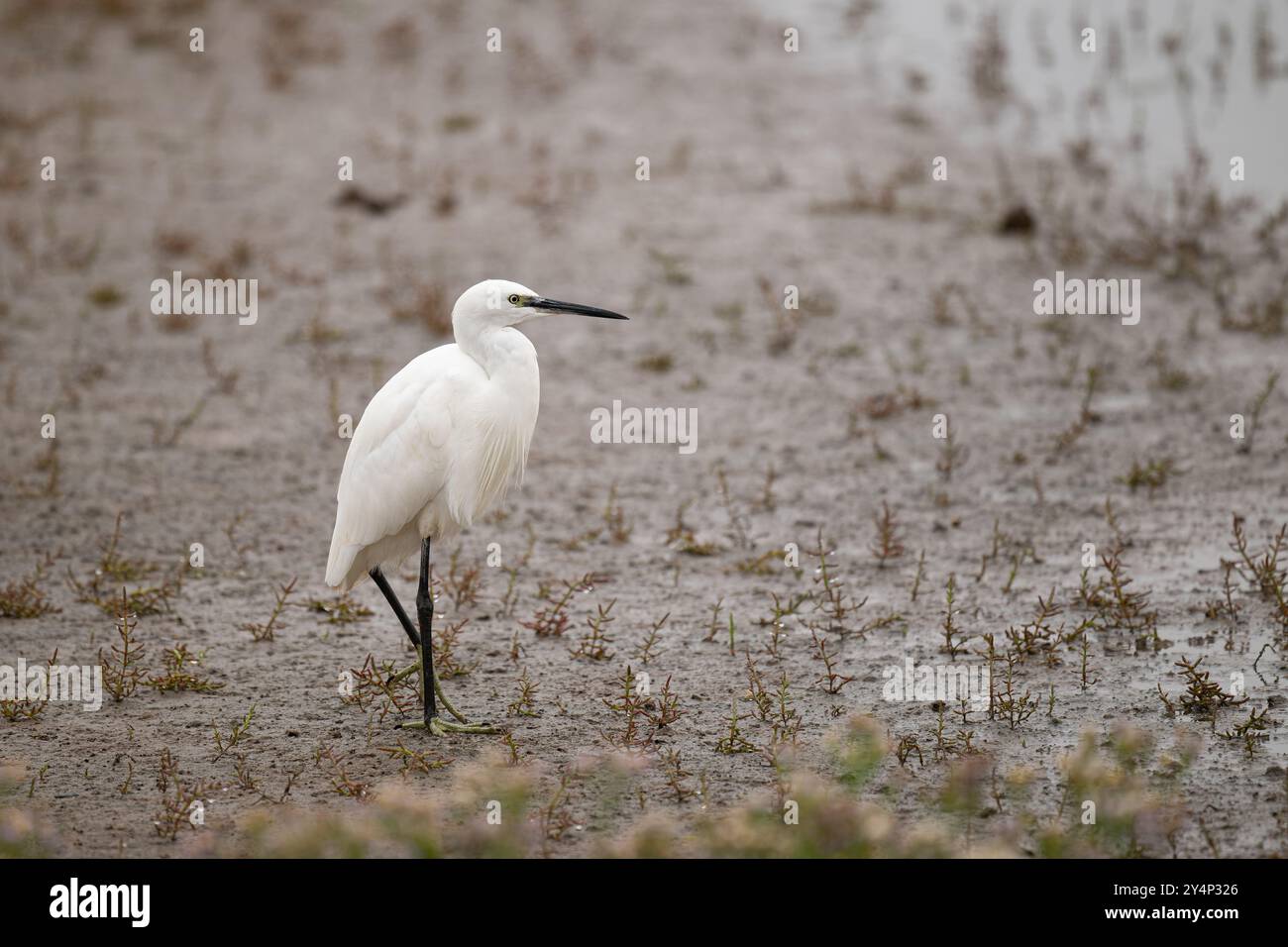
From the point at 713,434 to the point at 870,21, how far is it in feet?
30.6

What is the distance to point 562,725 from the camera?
18.0 ft

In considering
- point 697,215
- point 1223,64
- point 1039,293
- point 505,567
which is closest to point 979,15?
point 1223,64

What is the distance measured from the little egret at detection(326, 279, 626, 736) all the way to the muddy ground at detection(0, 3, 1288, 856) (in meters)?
0.71

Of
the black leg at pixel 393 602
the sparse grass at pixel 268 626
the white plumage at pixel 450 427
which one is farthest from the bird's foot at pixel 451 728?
the sparse grass at pixel 268 626

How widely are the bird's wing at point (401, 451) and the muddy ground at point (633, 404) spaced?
2.53 feet

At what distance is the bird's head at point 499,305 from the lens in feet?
17.3

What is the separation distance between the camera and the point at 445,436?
5.32 meters

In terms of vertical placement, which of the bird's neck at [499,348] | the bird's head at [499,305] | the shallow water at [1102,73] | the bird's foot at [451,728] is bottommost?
the bird's foot at [451,728]

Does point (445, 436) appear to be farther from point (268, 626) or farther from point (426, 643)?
point (268, 626)

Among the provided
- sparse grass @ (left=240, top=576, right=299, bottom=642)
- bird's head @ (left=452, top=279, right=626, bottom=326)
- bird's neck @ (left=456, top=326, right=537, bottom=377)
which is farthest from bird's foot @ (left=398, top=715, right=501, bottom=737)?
bird's head @ (left=452, top=279, right=626, bottom=326)

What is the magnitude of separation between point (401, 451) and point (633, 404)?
3.65 metres

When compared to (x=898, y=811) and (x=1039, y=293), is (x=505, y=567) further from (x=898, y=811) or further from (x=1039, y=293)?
(x=1039, y=293)

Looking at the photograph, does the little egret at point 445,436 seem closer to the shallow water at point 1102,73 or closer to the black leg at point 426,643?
the black leg at point 426,643

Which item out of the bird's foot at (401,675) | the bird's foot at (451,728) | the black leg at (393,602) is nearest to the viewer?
the bird's foot at (451,728)
